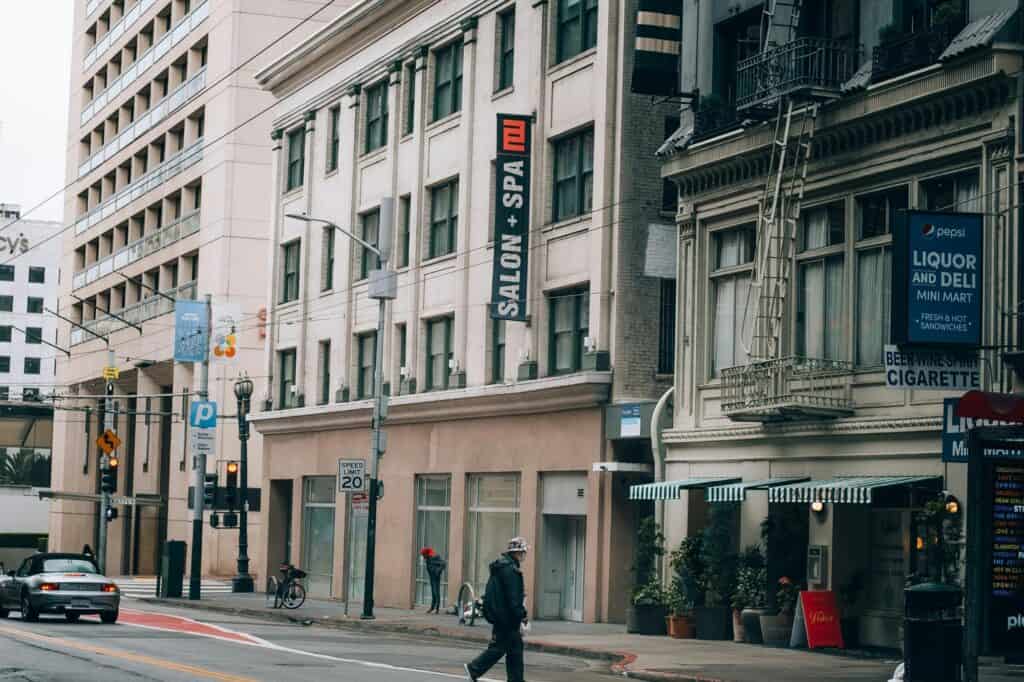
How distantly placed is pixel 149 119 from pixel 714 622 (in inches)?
1954

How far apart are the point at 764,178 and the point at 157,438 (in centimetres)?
4766

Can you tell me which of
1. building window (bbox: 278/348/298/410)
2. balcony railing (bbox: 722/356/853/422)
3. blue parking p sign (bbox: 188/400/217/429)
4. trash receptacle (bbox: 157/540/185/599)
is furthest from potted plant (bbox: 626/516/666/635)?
building window (bbox: 278/348/298/410)

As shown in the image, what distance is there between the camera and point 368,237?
46.6m

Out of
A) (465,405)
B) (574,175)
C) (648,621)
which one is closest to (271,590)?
(465,405)

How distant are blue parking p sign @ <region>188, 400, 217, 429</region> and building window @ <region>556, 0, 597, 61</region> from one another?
16014 mm

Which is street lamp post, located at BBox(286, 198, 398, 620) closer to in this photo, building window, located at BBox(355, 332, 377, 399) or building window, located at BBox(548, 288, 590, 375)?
building window, located at BBox(548, 288, 590, 375)

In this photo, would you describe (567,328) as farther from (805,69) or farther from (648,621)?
(805,69)

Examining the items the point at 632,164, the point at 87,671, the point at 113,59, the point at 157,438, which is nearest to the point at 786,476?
the point at 632,164

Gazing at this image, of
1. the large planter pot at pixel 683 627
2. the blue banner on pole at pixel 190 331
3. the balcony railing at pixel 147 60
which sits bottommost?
the large planter pot at pixel 683 627

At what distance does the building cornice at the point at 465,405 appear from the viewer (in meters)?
35.1

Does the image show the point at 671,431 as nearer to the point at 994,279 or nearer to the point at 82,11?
the point at 994,279

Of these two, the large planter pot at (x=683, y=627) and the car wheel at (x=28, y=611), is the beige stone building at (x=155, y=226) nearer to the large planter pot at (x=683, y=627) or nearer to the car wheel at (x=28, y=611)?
the car wheel at (x=28, y=611)

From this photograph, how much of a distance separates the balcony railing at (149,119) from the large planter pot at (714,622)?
41964 mm

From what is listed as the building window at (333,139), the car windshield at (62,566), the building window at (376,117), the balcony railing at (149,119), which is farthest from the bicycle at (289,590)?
the balcony railing at (149,119)
